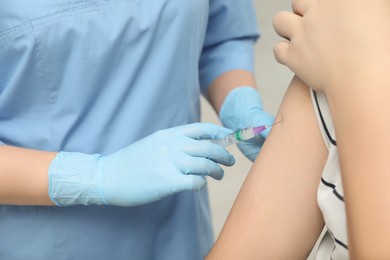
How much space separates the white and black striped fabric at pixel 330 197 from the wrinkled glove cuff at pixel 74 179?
43 cm

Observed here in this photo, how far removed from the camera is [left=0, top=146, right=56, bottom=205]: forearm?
46.8 inches

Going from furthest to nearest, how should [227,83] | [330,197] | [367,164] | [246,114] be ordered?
[227,83]
[246,114]
[330,197]
[367,164]

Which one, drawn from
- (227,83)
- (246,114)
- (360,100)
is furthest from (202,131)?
(360,100)

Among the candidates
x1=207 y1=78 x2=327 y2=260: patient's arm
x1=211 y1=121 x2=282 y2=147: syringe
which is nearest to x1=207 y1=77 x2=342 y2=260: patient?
x1=207 y1=78 x2=327 y2=260: patient's arm

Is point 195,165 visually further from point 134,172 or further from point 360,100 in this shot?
point 360,100

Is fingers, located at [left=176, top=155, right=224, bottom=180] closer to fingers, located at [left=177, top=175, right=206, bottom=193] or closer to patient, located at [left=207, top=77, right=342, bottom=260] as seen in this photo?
fingers, located at [left=177, top=175, right=206, bottom=193]

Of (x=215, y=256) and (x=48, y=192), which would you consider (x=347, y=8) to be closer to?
(x=215, y=256)

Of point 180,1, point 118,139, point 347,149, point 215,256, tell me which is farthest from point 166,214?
point 347,149

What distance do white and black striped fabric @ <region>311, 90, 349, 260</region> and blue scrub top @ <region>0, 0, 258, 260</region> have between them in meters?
0.38

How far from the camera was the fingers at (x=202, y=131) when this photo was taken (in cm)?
125

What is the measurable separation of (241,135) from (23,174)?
400 millimetres

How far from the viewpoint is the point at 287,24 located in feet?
3.63

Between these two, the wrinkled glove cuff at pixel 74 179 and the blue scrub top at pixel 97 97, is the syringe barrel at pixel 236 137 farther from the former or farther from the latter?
the wrinkled glove cuff at pixel 74 179

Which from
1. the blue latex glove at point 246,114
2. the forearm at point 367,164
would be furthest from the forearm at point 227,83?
the forearm at point 367,164
